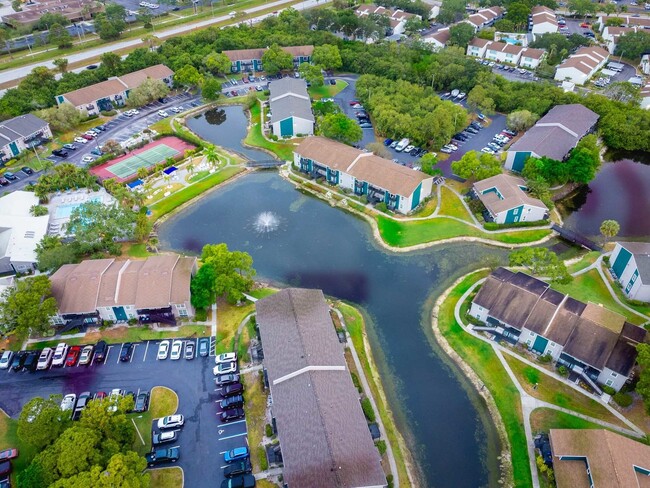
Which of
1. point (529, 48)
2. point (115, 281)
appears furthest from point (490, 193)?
point (529, 48)

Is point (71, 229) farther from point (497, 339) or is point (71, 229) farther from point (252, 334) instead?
point (497, 339)

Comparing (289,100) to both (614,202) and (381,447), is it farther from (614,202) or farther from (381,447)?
(381,447)

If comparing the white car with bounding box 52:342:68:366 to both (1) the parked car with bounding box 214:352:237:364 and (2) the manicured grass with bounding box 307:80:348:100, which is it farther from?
(2) the manicured grass with bounding box 307:80:348:100

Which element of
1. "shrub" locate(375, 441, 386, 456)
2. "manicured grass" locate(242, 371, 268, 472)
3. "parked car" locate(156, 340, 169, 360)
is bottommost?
"shrub" locate(375, 441, 386, 456)

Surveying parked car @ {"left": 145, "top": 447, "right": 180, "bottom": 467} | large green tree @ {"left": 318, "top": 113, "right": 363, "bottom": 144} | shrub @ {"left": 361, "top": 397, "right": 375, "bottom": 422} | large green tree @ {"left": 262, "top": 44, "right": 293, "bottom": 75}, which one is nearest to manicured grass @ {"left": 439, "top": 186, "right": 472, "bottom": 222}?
large green tree @ {"left": 318, "top": 113, "right": 363, "bottom": 144}

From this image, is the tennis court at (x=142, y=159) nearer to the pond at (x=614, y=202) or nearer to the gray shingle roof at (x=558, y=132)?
the gray shingle roof at (x=558, y=132)

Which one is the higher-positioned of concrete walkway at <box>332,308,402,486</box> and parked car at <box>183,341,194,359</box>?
parked car at <box>183,341,194,359</box>
